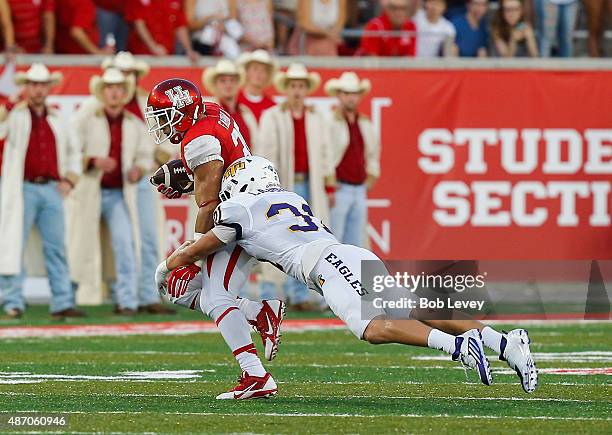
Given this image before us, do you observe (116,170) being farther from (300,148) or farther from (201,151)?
(201,151)

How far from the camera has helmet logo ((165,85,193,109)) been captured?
773 cm

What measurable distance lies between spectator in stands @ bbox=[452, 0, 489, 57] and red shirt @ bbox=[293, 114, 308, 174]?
2994mm

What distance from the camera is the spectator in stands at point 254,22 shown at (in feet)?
51.4

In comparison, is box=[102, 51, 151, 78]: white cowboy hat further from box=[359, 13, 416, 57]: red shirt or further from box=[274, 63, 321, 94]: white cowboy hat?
box=[359, 13, 416, 57]: red shirt

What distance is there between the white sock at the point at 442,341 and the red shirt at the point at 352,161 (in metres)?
7.12

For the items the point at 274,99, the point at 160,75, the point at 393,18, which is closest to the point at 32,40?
the point at 160,75

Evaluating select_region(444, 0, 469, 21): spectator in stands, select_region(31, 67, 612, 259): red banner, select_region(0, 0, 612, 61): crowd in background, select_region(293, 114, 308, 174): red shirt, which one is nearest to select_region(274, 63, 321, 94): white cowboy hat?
select_region(293, 114, 308, 174): red shirt

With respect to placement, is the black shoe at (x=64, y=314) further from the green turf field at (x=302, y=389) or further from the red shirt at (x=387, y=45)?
the red shirt at (x=387, y=45)

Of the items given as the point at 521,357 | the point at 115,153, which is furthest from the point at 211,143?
the point at 115,153

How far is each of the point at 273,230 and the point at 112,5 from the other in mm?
8568

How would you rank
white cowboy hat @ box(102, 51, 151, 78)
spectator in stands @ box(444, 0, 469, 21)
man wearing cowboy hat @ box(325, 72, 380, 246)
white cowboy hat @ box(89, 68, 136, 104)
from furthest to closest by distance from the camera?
spectator in stands @ box(444, 0, 469, 21), man wearing cowboy hat @ box(325, 72, 380, 246), white cowboy hat @ box(102, 51, 151, 78), white cowboy hat @ box(89, 68, 136, 104)

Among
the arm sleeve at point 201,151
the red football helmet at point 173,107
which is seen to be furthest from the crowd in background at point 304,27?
the arm sleeve at point 201,151

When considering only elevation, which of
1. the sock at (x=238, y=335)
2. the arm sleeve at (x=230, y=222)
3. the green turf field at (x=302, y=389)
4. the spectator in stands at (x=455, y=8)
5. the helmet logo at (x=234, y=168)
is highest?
the spectator in stands at (x=455, y=8)

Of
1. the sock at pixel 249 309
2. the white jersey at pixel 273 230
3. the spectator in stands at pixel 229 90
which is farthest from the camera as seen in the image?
the spectator in stands at pixel 229 90
